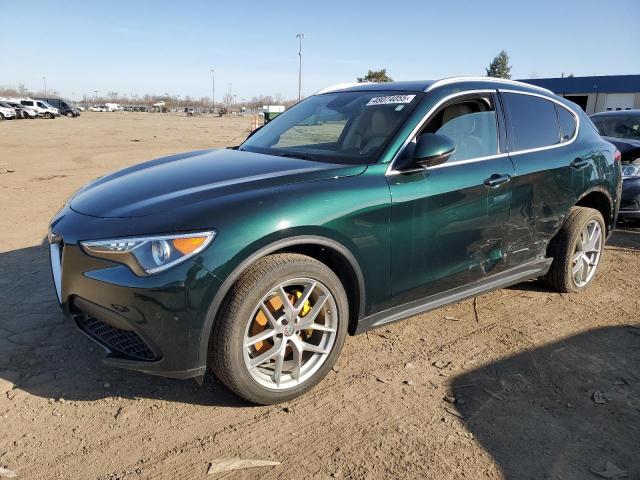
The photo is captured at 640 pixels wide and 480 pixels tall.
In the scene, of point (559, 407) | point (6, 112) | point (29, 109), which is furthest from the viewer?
point (29, 109)

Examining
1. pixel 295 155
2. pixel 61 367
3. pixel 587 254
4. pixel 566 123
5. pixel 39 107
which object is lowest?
pixel 39 107

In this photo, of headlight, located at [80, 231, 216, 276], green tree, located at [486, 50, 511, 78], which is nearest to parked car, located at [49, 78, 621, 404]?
headlight, located at [80, 231, 216, 276]

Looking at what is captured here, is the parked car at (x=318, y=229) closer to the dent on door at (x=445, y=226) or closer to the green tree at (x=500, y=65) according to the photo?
the dent on door at (x=445, y=226)

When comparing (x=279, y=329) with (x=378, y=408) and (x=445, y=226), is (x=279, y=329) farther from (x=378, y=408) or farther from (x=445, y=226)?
(x=445, y=226)

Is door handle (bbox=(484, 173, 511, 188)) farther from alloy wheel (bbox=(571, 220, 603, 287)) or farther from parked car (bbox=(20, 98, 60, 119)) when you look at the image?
parked car (bbox=(20, 98, 60, 119))

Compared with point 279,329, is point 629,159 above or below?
above

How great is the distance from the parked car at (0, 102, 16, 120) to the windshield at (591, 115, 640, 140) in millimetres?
49483

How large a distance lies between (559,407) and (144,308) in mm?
2315

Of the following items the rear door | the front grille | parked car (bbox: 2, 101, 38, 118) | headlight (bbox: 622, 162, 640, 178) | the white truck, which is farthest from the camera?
the white truck

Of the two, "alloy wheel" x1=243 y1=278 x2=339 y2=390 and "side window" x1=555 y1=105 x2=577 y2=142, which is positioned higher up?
"side window" x1=555 y1=105 x2=577 y2=142

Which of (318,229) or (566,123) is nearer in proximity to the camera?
(318,229)

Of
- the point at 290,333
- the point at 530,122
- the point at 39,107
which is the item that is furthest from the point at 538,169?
the point at 39,107

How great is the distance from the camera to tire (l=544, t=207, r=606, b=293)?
4.25m

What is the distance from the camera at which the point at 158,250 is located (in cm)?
242
